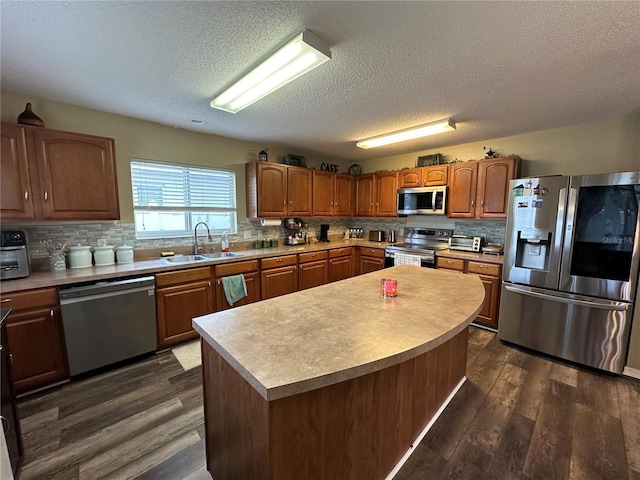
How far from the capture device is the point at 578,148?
3020 mm

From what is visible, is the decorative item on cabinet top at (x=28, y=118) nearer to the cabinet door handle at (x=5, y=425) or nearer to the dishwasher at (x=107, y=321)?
the dishwasher at (x=107, y=321)

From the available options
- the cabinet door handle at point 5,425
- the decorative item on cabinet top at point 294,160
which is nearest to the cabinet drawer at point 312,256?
the decorative item on cabinet top at point 294,160

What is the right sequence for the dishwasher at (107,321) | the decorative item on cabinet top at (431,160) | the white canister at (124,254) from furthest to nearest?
the decorative item on cabinet top at (431,160) < the white canister at (124,254) < the dishwasher at (107,321)

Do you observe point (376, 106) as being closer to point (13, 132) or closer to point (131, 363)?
point (13, 132)

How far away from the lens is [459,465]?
1.54m

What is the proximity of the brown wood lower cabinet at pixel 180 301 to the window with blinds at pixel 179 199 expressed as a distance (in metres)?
0.78

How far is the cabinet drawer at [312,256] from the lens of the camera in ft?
12.8

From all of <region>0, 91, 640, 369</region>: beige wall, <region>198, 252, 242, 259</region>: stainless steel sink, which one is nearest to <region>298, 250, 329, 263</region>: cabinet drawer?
<region>198, 252, 242, 259</region>: stainless steel sink

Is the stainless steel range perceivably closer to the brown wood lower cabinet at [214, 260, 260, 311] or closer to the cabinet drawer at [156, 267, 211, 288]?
the brown wood lower cabinet at [214, 260, 260, 311]

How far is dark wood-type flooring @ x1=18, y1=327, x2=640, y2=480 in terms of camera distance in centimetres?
152

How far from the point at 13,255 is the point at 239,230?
2.19m

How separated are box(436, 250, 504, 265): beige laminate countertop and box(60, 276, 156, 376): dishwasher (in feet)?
11.4

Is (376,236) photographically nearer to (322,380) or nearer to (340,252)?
(340,252)

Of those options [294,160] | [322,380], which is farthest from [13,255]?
[294,160]
